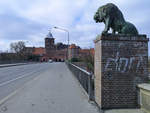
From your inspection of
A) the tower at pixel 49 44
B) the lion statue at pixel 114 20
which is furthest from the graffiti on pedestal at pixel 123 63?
the tower at pixel 49 44

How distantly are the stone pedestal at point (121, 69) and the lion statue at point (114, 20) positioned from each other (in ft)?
1.47

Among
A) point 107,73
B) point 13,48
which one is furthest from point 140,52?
point 13,48

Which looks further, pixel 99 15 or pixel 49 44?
pixel 49 44

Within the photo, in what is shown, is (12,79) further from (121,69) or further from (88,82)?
Result: (121,69)

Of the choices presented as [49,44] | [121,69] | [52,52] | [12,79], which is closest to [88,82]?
[121,69]

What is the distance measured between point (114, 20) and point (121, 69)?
1.78 m

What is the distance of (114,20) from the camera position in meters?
6.21

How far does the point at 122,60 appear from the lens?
5.69 metres

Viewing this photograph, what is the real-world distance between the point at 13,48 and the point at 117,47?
300 ft

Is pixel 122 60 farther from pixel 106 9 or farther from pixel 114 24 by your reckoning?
pixel 106 9

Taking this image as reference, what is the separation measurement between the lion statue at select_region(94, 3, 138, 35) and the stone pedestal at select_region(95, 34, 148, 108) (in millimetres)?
448

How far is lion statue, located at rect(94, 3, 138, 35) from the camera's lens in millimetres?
6039

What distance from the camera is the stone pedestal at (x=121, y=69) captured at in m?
5.59

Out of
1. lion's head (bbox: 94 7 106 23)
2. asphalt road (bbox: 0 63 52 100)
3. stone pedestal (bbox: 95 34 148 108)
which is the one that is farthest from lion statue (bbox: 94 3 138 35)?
asphalt road (bbox: 0 63 52 100)
